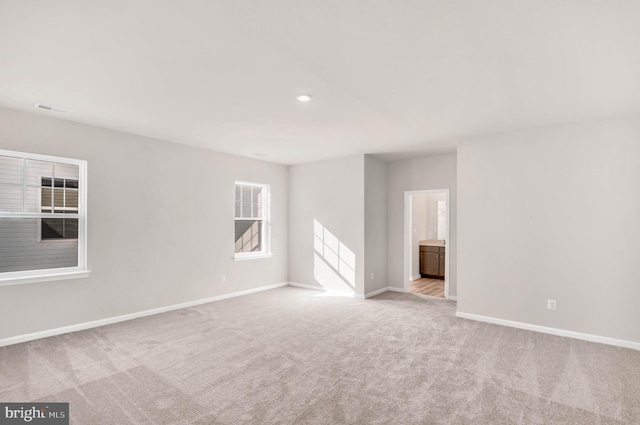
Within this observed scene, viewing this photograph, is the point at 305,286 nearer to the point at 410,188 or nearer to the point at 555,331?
the point at 410,188

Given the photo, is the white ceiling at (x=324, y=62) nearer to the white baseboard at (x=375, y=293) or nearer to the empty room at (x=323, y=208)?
the empty room at (x=323, y=208)

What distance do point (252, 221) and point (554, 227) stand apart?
5.04 m

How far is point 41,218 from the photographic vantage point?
3986 millimetres

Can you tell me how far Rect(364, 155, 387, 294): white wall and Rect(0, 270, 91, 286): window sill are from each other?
170 inches

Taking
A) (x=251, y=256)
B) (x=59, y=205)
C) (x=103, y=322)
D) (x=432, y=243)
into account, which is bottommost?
(x=103, y=322)

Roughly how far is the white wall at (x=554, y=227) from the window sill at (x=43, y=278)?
514 centimetres

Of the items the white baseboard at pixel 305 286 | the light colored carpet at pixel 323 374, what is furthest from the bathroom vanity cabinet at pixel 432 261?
the light colored carpet at pixel 323 374

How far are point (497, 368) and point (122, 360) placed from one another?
3.67 meters

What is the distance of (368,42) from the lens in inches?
87.5

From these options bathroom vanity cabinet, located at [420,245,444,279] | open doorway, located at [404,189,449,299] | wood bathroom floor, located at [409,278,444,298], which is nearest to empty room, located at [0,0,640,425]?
wood bathroom floor, located at [409,278,444,298]

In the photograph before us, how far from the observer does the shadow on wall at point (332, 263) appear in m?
6.13

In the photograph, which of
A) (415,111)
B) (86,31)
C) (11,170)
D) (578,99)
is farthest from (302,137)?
(11,170)

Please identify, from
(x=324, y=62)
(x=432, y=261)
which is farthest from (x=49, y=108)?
(x=432, y=261)

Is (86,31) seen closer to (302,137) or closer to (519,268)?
(302,137)
